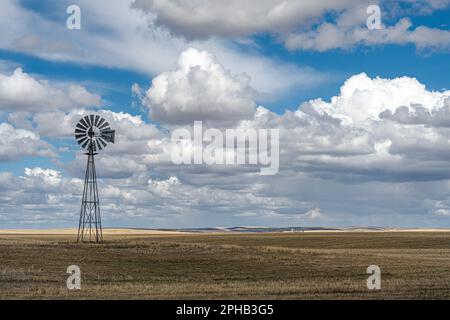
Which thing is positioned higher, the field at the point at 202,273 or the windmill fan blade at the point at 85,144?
the windmill fan blade at the point at 85,144

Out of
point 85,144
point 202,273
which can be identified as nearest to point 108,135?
point 85,144

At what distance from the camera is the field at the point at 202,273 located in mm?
31781

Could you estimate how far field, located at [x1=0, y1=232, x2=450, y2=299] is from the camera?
31781 millimetres

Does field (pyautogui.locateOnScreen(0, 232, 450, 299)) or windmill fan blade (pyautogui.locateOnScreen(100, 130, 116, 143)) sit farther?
windmill fan blade (pyautogui.locateOnScreen(100, 130, 116, 143))

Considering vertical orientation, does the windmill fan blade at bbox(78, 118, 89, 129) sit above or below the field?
above

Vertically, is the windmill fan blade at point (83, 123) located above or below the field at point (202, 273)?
above

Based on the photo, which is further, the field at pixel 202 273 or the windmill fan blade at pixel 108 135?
the windmill fan blade at pixel 108 135

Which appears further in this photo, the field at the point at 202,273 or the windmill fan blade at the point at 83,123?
the windmill fan blade at the point at 83,123

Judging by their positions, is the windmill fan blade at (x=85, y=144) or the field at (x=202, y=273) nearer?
the field at (x=202, y=273)

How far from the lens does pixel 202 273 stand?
50.4m

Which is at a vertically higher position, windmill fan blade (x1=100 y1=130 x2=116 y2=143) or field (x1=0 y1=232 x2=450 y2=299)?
windmill fan blade (x1=100 y1=130 x2=116 y2=143)

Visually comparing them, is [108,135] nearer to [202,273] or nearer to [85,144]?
[85,144]
